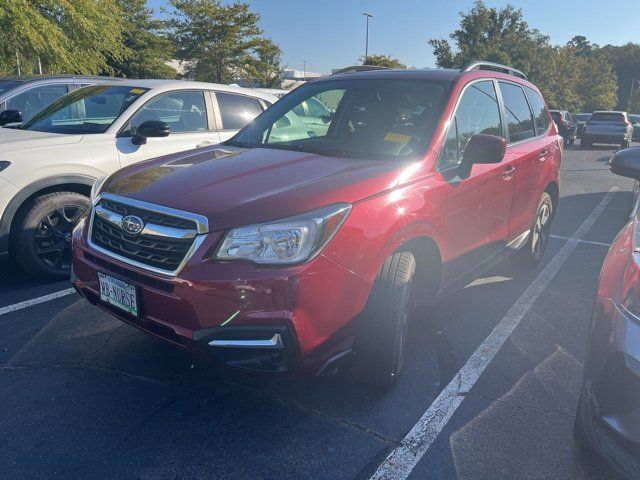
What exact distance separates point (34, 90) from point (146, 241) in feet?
17.7

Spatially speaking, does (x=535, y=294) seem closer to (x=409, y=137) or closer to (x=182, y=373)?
(x=409, y=137)

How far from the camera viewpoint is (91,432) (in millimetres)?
2627

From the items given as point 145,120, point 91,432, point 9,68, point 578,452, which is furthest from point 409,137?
point 9,68

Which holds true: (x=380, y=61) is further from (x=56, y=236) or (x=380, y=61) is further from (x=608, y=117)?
(x=56, y=236)

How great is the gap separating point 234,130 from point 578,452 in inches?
184

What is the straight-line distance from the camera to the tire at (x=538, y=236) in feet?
16.9

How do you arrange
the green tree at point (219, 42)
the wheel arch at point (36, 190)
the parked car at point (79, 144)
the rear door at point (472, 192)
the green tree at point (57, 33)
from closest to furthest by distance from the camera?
the rear door at point (472, 192) < the wheel arch at point (36, 190) < the parked car at point (79, 144) < the green tree at point (57, 33) < the green tree at point (219, 42)

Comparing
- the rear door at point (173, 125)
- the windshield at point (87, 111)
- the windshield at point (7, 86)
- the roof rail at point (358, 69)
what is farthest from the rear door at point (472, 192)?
the windshield at point (7, 86)

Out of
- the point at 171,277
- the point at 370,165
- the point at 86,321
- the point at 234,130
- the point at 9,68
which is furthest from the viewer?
the point at 9,68

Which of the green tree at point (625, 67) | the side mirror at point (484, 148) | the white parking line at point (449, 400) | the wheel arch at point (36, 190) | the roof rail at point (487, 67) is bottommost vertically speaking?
the white parking line at point (449, 400)

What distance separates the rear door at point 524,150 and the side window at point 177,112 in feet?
10.2

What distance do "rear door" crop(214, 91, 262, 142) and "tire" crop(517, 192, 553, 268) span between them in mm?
3300

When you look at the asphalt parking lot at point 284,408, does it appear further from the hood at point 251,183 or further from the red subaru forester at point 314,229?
the hood at point 251,183

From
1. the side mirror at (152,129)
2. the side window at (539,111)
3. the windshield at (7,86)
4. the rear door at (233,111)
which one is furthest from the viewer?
the windshield at (7,86)
